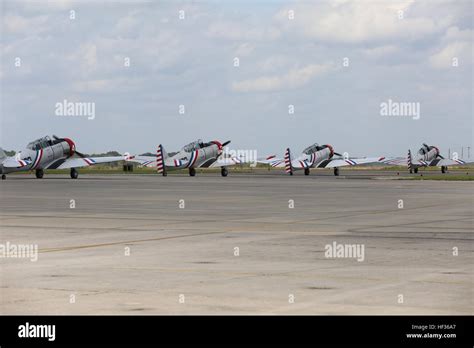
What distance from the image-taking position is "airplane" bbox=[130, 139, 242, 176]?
85250mm

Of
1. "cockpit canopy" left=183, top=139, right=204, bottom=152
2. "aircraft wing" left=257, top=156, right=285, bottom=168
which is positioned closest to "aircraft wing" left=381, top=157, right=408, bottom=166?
"aircraft wing" left=257, top=156, right=285, bottom=168

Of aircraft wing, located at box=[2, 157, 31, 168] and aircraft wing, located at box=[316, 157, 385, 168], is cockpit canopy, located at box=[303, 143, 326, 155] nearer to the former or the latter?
aircraft wing, located at box=[316, 157, 385, 168]

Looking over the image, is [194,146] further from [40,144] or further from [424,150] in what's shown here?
[424,150]

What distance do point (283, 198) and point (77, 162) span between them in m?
36.2

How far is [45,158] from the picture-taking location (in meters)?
72.6

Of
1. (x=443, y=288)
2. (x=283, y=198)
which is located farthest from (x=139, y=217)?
(x=443, y=288)

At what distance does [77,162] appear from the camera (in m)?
75.1

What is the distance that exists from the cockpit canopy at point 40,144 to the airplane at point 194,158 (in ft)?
42.3

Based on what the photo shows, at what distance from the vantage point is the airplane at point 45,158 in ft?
231

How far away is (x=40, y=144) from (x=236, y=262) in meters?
58.0

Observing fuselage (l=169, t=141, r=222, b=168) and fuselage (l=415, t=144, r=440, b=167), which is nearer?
fuselage (l=169, t=141, r=222, b=168)

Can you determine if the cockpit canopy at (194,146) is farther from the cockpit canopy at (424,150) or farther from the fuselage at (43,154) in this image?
the cockpit canopy at (424,150)
